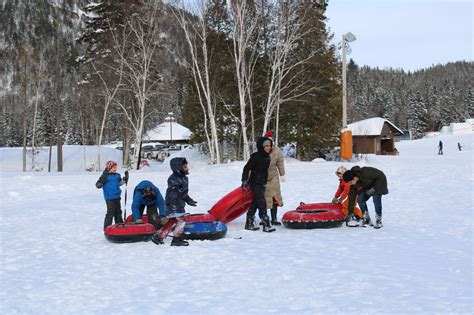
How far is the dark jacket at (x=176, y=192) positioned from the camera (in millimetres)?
8414

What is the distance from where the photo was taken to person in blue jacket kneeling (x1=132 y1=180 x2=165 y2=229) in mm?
8617

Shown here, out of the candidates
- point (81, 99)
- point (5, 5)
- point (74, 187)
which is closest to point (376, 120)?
point (81, 99)

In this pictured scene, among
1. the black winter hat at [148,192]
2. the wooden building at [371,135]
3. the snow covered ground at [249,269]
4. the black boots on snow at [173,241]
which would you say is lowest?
the snow covered ground at [249,269]

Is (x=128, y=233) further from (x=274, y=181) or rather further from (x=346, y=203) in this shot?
(x=346, y=203)

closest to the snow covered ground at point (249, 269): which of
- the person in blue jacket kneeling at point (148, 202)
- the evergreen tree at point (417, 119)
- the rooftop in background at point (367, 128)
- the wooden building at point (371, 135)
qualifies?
the person in blue jacket kneeling at point (148, 202)

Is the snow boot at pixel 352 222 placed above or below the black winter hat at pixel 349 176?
below

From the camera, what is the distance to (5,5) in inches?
5246

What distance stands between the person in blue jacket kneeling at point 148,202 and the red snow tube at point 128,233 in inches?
12.9

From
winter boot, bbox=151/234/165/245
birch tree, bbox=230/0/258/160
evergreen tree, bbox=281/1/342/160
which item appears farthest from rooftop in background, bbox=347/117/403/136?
winter boot, bbox=151/234/165/245

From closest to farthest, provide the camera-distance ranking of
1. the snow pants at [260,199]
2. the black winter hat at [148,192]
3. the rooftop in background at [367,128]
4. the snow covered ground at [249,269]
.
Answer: the snow covered ground at [249,269] < the black winter hat at [148,192] < the snow pants at [260,199] < the rooftop in background at [367,128]

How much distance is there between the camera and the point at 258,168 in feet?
30.2

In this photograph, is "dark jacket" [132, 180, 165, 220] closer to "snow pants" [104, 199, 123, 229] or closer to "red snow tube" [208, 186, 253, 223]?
"snow pants" [104, 199, 123, 229]

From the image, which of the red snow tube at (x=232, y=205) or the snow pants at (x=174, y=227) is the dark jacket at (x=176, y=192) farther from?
the red snow tube at (x=232, y=205)

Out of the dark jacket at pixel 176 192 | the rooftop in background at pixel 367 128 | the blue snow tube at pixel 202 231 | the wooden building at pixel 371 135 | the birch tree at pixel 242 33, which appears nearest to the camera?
the blue snow tube at pixel 202 231
